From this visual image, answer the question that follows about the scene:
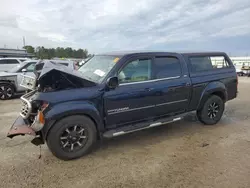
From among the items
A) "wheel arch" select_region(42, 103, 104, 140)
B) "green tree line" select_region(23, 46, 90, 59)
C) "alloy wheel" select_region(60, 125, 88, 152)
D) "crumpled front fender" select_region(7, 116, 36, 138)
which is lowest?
"alloy wheel" select_region(60, 125, 88, 152)

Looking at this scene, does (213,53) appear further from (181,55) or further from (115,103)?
(115,103)

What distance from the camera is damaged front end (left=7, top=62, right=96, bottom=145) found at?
3.39 meters

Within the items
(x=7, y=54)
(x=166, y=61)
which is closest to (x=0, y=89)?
(x=166, y=61)

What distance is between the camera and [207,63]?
5441mm

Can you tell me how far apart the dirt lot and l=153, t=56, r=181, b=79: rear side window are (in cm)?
137

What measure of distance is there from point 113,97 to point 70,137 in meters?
1.01

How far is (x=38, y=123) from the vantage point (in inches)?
131

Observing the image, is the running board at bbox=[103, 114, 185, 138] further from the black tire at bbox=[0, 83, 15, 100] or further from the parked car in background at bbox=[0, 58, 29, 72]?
the parked car in background at bbox=[0, 58, 29, 72]

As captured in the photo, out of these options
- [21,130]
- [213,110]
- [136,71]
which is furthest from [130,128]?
[213,110]

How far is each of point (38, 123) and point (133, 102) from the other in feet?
5.61

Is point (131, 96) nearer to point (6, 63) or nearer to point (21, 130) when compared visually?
point (21, 130)

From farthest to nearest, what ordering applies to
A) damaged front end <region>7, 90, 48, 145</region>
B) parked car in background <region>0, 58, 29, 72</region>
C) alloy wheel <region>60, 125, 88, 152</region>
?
1. parked car in background <region>0, 58, 29, 72</region>
2. alloy wheel <region>60, 125, 88, 152</region>
3. damaged front end <region>7, 90, 48, 145</region>

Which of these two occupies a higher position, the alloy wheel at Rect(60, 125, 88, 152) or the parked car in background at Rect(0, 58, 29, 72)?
the parked car in background at Rect(0, 58, 29, 72)

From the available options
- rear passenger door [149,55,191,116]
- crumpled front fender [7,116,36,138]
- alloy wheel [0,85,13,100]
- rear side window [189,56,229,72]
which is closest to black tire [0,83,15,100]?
alloy wheel [0,85,13,100]
